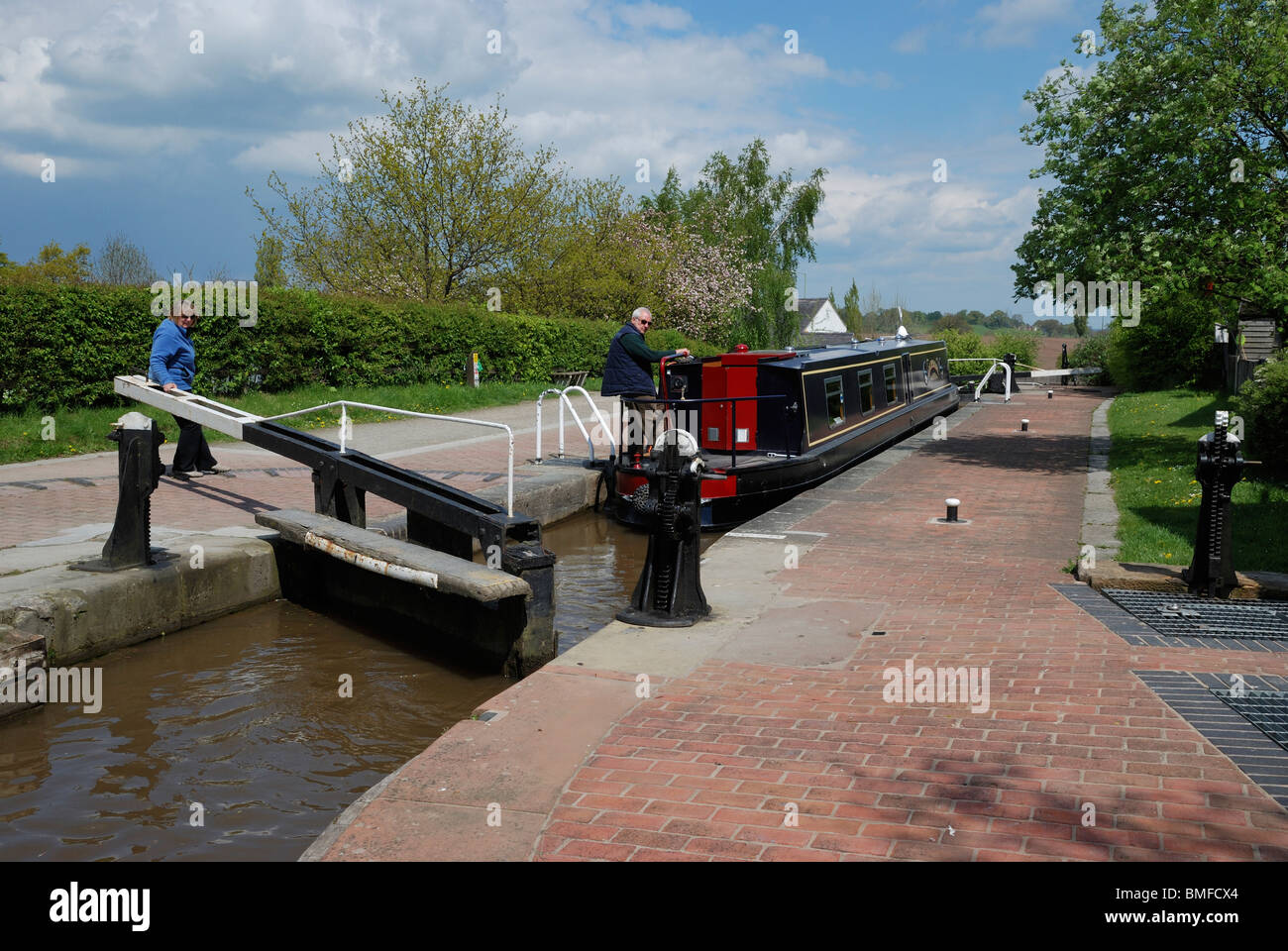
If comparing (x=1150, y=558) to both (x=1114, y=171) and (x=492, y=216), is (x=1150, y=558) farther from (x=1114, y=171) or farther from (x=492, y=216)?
(x=492, y=216)

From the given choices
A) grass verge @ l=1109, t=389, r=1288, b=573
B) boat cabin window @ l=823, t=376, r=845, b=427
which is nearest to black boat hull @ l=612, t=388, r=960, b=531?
boat cabin window @ l=823, t=376, r=845, b=427

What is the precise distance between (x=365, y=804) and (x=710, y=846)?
129 cm

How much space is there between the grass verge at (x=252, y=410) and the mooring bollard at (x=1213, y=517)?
33.4 feet

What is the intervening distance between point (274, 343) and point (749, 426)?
379 inches

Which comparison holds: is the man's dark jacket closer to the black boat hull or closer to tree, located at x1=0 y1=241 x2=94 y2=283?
the black boat hull

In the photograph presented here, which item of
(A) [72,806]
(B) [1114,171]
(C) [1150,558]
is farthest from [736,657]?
(B) [1114,171]

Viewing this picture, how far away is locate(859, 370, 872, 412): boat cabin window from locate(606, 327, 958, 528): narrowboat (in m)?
0.60

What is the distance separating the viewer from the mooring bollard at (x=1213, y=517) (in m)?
6.43

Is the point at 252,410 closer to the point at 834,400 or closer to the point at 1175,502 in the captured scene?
the point at 834,400

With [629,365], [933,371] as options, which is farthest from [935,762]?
[933,371]

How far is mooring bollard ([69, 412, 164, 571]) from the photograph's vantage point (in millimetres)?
6273

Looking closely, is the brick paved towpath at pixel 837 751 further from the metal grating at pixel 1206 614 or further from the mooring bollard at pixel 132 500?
the mooring bollard at pixel 132 500

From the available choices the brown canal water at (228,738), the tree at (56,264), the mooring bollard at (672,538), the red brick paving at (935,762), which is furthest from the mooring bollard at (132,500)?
the tree at (56,264)

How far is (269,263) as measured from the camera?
27.7 m
